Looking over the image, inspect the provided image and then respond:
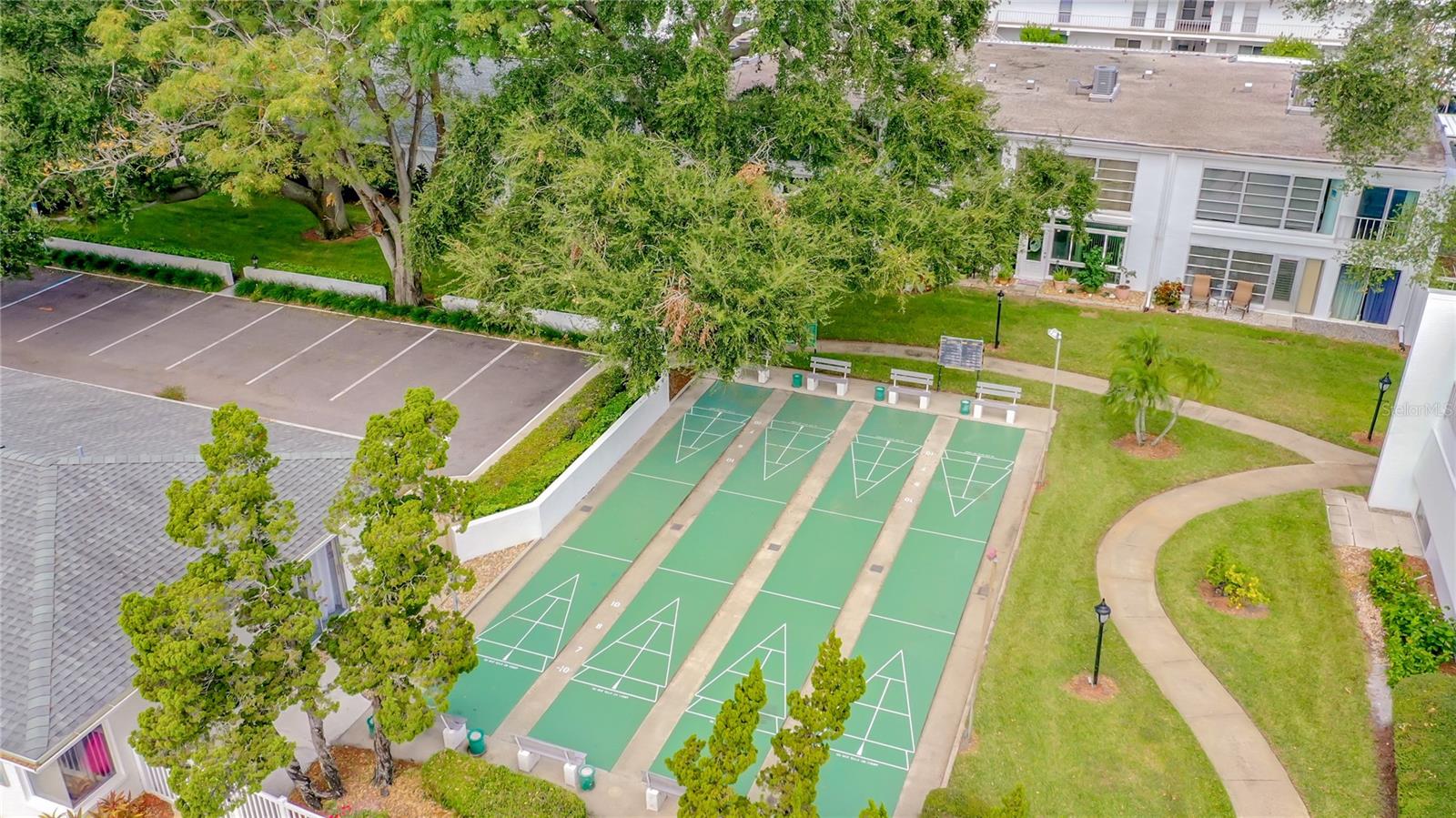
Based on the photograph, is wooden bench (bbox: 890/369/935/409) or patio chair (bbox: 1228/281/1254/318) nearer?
wooden bench (bbox: 890/369/935/409)

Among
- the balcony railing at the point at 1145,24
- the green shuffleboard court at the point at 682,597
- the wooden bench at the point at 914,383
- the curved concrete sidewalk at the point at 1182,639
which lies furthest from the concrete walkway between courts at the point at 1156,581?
the balcony railing at the point at 1145,24

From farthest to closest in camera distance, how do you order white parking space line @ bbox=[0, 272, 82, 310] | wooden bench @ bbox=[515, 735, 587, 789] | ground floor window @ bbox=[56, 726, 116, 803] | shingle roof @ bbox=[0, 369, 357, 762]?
white parking space line @ bbox=[0, 272, 82, 310]
wooden bench @ bbox=[515, 735, 587, 789]
ground floor window @ bbox=[56, 726, 116, 803]
shingle roof @ bbox=[0, 369, 357, 762]

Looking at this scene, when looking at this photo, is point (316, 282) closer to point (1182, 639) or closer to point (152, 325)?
point (152, 325)

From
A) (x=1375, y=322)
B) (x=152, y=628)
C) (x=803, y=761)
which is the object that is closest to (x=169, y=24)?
(x=152, y=628)

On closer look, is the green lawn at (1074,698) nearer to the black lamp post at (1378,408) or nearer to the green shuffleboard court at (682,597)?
the black lamp post at (1378,408)

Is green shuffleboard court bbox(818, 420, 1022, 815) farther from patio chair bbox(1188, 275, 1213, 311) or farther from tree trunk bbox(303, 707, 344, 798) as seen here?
patio chair bbox(1188, 275, 1213, 311)

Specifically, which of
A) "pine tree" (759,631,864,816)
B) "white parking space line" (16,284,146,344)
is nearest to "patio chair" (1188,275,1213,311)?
"pine tree" (759,631,864,816)

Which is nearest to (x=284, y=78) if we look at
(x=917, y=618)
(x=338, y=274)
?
(x=338, y=274)

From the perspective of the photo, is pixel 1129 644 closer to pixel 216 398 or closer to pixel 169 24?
pixel 216 398
